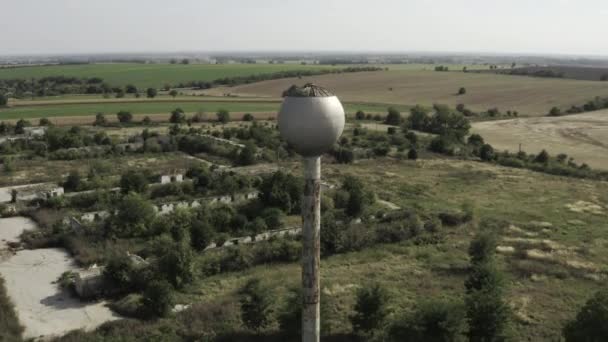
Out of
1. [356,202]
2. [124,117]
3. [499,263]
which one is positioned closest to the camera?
[499,263]

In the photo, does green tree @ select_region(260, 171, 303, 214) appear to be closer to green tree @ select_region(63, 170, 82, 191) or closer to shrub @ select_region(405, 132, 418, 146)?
green tree @ select_region(63, 170, 82, 191)

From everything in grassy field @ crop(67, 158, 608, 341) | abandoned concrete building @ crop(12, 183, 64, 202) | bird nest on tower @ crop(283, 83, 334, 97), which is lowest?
grassy field @ crop(67, 158, 608, 341)

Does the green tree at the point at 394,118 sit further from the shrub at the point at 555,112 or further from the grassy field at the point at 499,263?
the grassy field at the point at 499,263

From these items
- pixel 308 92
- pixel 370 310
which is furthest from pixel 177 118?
pixel 308 92

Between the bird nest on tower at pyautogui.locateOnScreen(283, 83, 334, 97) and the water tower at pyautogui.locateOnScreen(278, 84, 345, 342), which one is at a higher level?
the bird nest on tower at pyautogui.locateOnScreen(283, 83, 334, 97)

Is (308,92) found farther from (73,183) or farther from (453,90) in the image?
(453,90)

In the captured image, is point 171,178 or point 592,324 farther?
point 171,178

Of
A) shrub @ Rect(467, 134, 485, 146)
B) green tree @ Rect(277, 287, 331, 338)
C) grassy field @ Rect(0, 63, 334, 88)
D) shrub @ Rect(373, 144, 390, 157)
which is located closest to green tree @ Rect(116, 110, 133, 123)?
shrub @ Rect(373, 144, 390, 157)
